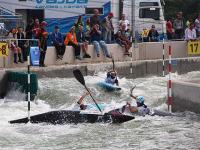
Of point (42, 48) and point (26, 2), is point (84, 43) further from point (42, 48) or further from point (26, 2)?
point (26, 2)

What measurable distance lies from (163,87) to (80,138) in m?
8.69

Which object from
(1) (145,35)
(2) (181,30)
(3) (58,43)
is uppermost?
(2) (181,30)

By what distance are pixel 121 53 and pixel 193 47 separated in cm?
385

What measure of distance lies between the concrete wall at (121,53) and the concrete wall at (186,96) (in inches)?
276

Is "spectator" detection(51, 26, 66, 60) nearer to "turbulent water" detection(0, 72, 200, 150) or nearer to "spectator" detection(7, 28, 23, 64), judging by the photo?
"spectator" detection(7, 28, 23, 64)

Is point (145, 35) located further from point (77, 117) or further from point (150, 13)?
point (77, 117)

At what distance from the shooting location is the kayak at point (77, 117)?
1509 cm

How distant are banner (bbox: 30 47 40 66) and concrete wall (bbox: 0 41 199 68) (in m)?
0.35

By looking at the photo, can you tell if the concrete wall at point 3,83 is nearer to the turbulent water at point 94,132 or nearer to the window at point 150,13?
the turbulent water at point 94,132

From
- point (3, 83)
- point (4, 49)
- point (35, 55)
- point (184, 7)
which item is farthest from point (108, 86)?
point (184, 7)

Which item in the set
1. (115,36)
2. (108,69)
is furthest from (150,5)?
(108,69)

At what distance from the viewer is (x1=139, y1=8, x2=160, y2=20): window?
2989 cm

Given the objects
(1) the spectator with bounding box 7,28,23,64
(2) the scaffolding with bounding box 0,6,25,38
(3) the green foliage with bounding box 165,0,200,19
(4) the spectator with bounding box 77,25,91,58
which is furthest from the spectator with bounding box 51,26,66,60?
(3) the green foliage with bounding box 165,0,200,19

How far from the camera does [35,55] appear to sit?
21.3 m
